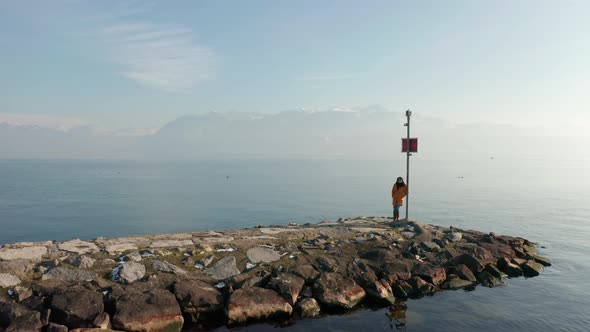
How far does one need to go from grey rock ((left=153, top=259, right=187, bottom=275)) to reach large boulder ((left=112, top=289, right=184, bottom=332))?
4.25 feet

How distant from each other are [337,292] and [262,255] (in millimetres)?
3395

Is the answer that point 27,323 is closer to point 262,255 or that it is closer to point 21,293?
point 21,293

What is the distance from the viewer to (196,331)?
38.5 ft

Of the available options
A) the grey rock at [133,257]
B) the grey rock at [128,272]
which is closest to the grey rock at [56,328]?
the grey rock at [128,272]

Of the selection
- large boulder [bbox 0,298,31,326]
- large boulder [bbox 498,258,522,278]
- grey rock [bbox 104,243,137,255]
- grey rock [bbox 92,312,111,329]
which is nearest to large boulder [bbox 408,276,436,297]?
large boulder [bbox 498,258,522,278]

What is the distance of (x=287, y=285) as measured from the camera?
1341 cm

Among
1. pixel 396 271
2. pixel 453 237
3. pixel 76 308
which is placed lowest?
pixel 396 271

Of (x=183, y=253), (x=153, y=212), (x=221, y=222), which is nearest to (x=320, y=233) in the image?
(x=183, y=253)

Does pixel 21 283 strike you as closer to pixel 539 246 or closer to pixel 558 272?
pixel 558 272

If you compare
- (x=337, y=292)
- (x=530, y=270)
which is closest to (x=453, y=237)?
(x=530, y=270)

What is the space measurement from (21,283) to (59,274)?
1009 millimetres

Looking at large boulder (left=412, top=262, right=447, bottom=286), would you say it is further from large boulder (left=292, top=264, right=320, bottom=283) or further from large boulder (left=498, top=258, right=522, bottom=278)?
large boulder (left=292, top=264, right=320, bottom=283)

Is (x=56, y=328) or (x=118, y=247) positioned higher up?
(x=118, y=247)

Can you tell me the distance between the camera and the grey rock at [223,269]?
13.9 metres
